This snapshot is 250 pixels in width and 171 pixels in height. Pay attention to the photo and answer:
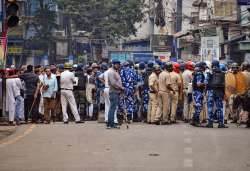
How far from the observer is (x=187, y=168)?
34.4 ft

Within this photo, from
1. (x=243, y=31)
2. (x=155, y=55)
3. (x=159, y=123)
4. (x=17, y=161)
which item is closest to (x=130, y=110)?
(x=159, y=123)

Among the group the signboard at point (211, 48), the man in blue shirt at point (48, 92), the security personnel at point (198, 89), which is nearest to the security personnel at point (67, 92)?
the man in blue shirt at point (48, 92)

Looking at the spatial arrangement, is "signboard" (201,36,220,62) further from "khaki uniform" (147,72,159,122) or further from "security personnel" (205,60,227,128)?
"security personnel" (205,60,227,128)

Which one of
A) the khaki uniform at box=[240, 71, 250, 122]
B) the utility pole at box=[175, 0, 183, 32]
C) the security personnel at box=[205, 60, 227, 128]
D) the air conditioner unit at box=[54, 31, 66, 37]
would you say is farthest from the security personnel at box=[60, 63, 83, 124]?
the utility pole at box=[175, 0, 183, 32]

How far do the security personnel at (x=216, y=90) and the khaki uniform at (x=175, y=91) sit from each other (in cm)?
187

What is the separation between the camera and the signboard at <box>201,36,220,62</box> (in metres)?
29.9

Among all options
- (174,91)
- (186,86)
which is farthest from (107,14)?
(174,91)

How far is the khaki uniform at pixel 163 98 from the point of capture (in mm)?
19328

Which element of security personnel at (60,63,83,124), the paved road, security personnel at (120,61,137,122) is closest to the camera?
the paved road

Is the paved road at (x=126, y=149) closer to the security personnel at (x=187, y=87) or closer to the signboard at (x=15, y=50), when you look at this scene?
the security personnel at (x=187, y=87)

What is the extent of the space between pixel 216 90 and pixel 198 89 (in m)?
0.71

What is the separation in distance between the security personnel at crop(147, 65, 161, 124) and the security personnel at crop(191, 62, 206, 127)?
4.49 ft

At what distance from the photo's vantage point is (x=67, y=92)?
1941 cm

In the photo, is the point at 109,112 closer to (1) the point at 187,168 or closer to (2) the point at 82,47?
(1) the point at 187,168
